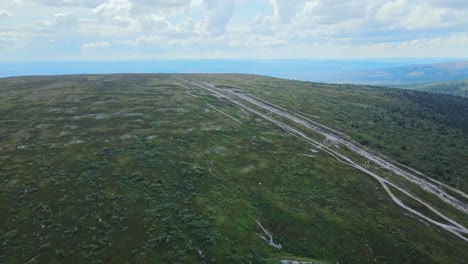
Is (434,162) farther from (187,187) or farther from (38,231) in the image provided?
(38,231)

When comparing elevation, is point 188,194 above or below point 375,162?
above

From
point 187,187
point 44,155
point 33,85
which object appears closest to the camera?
point 187,187

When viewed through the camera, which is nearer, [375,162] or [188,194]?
[188,194]

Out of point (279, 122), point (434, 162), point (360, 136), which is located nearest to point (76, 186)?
point (279, 122)

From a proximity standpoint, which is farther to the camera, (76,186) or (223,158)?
(223,158)

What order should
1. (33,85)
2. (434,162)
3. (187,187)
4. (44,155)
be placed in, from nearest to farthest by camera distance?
(187,187)
(44,155)
(434,162)
(33,85)

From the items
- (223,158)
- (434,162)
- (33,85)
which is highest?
(33,85)

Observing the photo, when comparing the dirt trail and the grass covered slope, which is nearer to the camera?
the grass covered slope

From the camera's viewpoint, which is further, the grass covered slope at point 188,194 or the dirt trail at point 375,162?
the dirt trail at point 375,162
